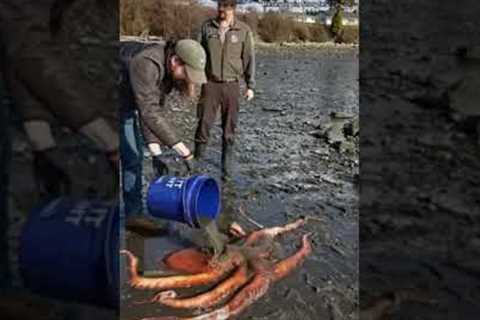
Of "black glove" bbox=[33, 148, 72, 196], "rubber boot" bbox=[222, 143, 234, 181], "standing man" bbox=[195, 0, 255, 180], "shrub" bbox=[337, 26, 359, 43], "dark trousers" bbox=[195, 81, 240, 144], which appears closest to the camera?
"black glove" bbox=[33, 148, 72, 196]

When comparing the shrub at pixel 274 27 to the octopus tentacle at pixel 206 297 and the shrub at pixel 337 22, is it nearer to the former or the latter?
the shrub at pixel 337 22

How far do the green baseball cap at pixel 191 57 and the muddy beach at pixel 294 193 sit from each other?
0.48m

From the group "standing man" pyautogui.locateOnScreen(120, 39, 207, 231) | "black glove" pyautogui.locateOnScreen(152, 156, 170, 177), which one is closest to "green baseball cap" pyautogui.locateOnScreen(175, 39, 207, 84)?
"standing man" pyautogui.locateOnScreen(120, 39, 207, 231)

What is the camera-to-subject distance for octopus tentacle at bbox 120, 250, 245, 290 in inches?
79.0

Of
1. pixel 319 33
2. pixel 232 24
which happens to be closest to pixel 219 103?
pixel 232 24

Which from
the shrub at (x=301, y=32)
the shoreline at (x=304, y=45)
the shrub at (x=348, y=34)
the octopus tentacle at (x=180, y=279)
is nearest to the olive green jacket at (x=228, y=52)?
the octopus tentacle at (x=180, y=279)

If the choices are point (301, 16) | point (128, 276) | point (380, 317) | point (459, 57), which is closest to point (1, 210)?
point (128, 276)

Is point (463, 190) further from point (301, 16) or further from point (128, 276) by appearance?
point (301, 16)

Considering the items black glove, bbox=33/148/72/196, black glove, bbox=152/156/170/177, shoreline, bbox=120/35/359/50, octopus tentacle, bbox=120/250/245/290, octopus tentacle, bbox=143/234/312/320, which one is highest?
shoreline, bbox=120/35/359/50

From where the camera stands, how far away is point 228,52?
2.62 metres

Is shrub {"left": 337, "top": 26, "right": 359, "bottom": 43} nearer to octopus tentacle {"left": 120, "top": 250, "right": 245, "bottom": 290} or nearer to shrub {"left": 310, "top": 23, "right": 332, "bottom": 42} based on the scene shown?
shrub {"left": 310, "top": 23, "right": 332, "bottom": 42}

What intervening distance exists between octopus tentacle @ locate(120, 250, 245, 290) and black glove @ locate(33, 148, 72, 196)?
0.53 meters

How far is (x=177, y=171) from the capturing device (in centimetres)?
290

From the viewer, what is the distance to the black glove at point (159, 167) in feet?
7.95
